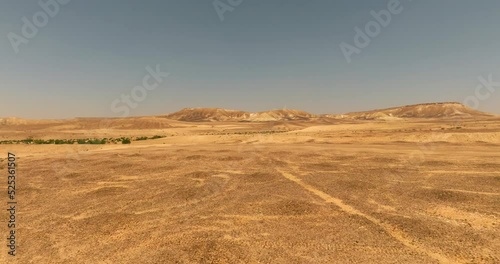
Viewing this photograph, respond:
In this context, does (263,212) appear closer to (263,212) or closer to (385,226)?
(263,212)

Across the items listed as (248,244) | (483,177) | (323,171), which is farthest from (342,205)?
(483,177)

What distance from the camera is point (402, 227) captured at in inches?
434

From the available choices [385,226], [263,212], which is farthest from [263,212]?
[385,226]

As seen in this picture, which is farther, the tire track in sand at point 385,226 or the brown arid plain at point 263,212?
the brown arid plain at point 263,212

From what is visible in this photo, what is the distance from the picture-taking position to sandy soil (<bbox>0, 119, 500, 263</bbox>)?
9242mm

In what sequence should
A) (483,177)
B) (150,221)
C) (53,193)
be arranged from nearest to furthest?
(150,221) < (53,193) < (483,177)

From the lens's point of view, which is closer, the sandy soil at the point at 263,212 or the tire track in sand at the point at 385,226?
the tire track in sand at the point at 385,226

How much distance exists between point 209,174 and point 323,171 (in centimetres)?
903

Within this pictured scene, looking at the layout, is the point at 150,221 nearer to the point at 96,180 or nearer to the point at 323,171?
the point at 96,180

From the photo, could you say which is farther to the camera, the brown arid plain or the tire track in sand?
the brown arid plain

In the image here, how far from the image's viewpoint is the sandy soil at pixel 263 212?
9242mm

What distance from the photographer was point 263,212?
13047 millimetres

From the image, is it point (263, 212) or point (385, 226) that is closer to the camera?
point (385, 226)

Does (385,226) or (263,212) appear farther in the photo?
(263,212)
